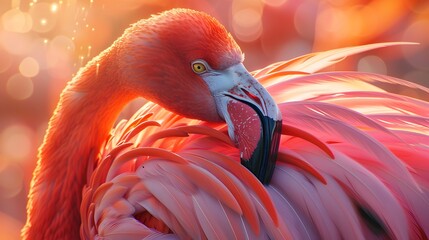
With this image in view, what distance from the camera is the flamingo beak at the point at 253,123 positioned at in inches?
66.4

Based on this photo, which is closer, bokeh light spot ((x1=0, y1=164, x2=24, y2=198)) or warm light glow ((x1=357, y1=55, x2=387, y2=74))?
bokeh light spot ((x1=0, y1=164, x2=24, y2=198))

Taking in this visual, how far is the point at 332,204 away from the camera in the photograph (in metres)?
1.67

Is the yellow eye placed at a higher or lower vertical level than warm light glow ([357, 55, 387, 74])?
higher

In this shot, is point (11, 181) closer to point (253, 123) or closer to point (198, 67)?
point (198, 67)

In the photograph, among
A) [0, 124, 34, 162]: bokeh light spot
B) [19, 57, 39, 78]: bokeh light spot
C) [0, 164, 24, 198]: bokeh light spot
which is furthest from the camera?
[19, 57, 39, 78]: bokeh light spot

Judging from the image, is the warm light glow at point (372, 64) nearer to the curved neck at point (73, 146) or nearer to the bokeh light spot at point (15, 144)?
the bokeh light spot at point (15, 144)

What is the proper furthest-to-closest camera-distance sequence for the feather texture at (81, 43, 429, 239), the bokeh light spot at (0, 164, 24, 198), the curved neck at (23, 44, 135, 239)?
1. the bokeh light spot at (0, 164, 24, 198)
2. the curved neck at (23, 44, 135, 239)
3. the feather texture at (81, 43, 429, 239)

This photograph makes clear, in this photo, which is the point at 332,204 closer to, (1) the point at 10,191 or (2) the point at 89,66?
(2) the point at 89,66

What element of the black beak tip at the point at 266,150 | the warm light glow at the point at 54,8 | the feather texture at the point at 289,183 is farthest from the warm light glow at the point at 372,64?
the black beak tip at the point at 266,150

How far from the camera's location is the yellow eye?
1868 millimetres

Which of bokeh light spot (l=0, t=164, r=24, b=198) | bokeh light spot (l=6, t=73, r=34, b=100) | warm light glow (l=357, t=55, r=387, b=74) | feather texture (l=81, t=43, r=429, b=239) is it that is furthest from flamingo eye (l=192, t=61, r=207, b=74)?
warm light glow (l=357, t=55, r=387, b=74)

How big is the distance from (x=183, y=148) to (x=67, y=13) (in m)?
2.65

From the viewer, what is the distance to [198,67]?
187cm

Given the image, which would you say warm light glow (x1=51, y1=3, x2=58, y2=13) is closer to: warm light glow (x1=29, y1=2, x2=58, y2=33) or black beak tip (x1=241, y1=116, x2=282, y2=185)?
warm light glow (x1=29, y1=2, x2=58, y2=33)
